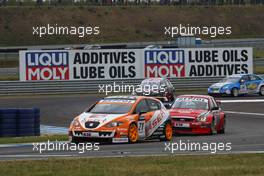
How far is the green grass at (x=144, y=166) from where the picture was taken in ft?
47.7

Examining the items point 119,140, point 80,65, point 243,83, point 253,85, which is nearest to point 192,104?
point 119,140

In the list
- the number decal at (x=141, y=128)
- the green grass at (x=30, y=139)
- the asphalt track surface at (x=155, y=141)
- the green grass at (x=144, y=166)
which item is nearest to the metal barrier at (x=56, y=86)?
the asphalt track surface at (x=155, y=141)

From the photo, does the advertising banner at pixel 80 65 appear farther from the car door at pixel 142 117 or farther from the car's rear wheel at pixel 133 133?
the car's rear wheel at pixel 133 133

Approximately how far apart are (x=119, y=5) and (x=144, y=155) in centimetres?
6938

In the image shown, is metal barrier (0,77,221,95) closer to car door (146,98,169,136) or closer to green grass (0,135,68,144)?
green grass (0,135,68,144)

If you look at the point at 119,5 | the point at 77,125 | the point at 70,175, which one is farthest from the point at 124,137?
the point at 119,5

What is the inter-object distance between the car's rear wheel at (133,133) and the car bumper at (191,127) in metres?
3.96

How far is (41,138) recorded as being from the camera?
78.4 feet

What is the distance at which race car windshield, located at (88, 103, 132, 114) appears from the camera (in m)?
21.8

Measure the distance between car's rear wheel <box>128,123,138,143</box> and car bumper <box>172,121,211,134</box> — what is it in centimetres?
396

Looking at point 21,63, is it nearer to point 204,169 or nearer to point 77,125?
point 77,125

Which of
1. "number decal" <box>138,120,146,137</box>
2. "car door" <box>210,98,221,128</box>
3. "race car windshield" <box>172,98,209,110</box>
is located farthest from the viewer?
Answer: "race car windshield" <box>172,98,209,110</box>

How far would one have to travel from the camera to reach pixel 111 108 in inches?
870

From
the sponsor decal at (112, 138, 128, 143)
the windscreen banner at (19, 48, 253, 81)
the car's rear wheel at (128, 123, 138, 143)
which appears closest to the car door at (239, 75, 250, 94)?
the windscreen banner at (19, 48, 253, 81)
